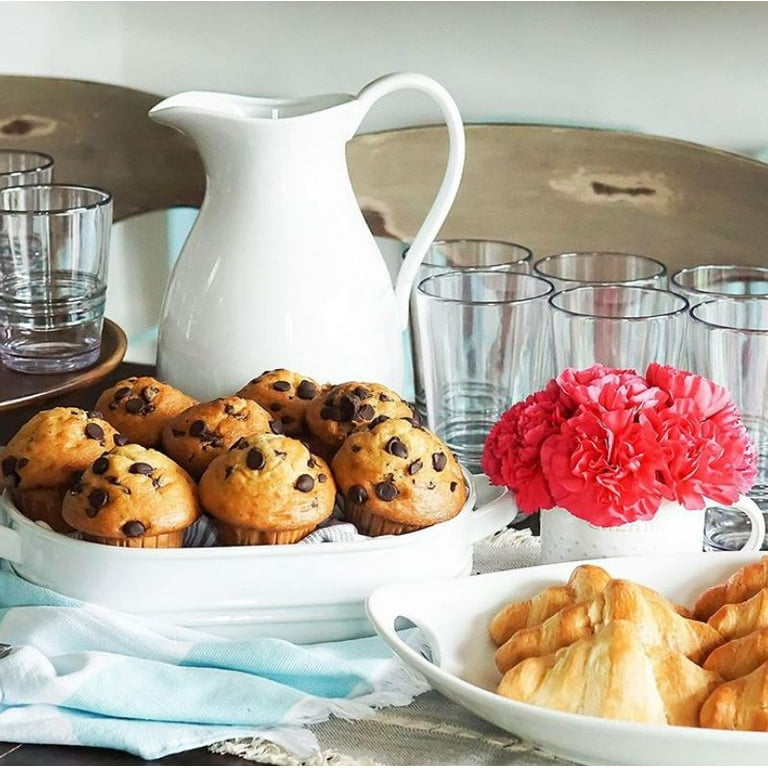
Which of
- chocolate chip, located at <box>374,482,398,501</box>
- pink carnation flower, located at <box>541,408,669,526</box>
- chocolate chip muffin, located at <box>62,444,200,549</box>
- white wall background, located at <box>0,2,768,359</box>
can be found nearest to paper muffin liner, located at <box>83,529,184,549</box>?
chocolate chip muffin, located at <box>62,444,200,549</box>

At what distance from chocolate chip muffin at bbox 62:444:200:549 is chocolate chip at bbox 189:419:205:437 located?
0.15 feet

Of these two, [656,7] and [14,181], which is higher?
[656,7]

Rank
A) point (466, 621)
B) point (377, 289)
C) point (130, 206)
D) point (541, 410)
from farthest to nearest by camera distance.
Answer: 1. point (130, 206)
2. point (377, 289)
3. point (541, 410)
4. point (466, 621)

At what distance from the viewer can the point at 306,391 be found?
0.86 metres

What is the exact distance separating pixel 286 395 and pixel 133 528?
162mm

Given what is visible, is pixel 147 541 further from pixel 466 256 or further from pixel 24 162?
pixel 24 162

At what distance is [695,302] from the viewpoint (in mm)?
983

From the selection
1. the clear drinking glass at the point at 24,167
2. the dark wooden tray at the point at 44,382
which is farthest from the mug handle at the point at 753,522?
the clear drinking glass at the point at 24,167

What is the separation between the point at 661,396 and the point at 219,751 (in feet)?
1.03

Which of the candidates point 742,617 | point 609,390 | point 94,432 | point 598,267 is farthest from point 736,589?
point 598,267

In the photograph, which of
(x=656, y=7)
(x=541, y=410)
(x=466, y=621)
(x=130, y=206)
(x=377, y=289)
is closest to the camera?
(x=466, y=621)

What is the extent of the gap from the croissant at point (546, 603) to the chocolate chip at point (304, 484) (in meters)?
0.12

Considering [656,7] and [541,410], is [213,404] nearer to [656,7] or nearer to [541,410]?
[541,410]

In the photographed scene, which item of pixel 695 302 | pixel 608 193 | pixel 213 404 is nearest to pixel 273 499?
pixel 213 404
